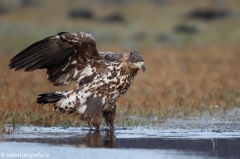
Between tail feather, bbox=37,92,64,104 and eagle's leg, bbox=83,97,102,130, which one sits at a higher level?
tail feather, bbox=37,92,64,104

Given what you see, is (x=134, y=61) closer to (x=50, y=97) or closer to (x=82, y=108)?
(x=82, y=108)

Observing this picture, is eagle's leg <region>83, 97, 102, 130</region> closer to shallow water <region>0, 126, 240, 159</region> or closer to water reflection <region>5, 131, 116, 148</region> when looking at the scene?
shallow water <region>0, 126, 240, 159</region>

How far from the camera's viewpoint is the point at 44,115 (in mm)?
10539

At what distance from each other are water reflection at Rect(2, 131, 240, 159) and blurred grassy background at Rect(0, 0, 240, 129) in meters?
1.56

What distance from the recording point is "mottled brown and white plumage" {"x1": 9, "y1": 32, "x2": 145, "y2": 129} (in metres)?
10.2

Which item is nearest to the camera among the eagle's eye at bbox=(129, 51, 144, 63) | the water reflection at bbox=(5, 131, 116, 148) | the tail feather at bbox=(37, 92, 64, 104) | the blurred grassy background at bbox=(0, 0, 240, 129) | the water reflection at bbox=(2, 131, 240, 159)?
the water reflection at bbox=(2, 131, 240, 159)

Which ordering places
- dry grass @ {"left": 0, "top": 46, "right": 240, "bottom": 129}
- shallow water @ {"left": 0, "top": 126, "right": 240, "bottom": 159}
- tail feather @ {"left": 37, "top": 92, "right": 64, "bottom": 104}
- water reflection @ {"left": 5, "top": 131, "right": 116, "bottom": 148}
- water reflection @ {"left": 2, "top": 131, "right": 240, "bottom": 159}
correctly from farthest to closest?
dry grass @ {"left": 0, "top": 46, "right": 240, "bottom": 129}
tail feather @ {"left": 37, "top": 92, "right": 64, "bottom": 104}
water reflection @ {"left": 5, "top": 131, "right": 116, "bottom": 148}
water reflection @ {"left": 2, "top": 131, "right": 240, "bottom": 159}
shallow water @ {"left": 0, "top": 126, "right": 240, "bottom": 159}

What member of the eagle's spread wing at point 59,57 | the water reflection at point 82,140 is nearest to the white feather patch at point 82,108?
the eagle's spread wing at point 59,57

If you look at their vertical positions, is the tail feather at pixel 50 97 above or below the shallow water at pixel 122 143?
above

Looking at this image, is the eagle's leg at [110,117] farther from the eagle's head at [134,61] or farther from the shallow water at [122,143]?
the eagle's head at [134,61]

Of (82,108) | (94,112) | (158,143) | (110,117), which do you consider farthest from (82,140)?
(110,117)

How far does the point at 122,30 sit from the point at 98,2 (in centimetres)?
1113

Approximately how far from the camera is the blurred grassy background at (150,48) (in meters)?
12.1

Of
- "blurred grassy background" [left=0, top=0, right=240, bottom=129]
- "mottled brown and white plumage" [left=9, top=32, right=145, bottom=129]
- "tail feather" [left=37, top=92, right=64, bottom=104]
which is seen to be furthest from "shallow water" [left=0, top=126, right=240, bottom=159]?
"blurred grassy background" [left=0, top=0, right=240, bottom=129]
